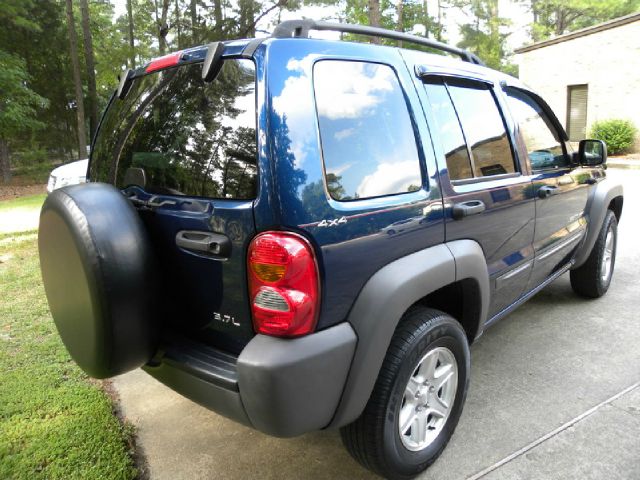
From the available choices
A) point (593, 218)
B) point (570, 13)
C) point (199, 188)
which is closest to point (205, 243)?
point (199, 188)

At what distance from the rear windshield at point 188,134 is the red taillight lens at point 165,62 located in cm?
3

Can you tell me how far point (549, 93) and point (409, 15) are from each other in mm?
6907

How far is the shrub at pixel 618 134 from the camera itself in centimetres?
1608

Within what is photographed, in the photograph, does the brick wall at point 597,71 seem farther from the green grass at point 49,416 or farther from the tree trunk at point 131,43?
the green grass at point 49,416

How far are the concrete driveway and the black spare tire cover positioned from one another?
0.79 meters

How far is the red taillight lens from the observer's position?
7.17ft

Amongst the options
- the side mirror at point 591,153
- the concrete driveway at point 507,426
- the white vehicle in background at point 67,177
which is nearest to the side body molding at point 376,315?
the concrete driveway at point 507,426

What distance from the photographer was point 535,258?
3.15 m

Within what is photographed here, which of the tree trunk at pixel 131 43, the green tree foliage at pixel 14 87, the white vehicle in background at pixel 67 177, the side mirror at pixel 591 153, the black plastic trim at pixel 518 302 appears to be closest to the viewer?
the black plastic trim at pixel 518 302

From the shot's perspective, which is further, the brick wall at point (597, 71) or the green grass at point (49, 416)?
the brick wall at point (597, 71)

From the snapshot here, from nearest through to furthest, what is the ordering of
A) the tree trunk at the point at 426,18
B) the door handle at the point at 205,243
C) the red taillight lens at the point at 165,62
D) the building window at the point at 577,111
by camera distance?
the door handle at the point at 205,243
the red taillight lens at the point at 165,62
the building window at the point at 577,111
the tree trunk at the point at 426,18

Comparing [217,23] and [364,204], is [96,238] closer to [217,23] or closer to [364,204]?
[364,204]

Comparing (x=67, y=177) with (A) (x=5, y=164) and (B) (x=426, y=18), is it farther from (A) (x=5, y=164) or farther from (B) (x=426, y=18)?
(B) (x=426, y=18)

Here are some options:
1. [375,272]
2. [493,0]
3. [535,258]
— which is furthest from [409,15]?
[375,272]
